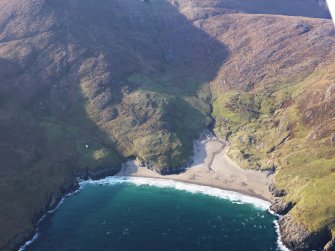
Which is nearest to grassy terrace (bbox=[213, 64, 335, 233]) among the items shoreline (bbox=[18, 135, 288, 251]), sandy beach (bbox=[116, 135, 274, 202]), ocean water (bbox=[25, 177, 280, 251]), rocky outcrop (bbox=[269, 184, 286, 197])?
rocky outcrop (bbox=[269, 184, 286, 197])

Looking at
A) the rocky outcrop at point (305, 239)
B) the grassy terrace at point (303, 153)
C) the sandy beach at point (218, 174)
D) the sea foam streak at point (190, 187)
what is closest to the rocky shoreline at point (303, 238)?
the rocky outcrop at point (305, 239)

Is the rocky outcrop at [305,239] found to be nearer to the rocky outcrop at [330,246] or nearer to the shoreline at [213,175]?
the rocky outcrop at [330,246]

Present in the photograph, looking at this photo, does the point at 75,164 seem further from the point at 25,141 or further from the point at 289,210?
the point at 289,210

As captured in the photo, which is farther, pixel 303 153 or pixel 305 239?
pixel 303 153

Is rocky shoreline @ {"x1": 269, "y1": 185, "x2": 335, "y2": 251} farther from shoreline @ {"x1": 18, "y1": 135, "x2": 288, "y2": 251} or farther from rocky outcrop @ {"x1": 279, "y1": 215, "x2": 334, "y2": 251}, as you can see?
shoreline @ {"x1": 18, "y1": 135, "x2": 288, "y2": 251}

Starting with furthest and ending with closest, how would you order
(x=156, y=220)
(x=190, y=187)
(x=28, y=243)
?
(x=190, y=187)
(x=156, y=220)
(x=28, y=243)

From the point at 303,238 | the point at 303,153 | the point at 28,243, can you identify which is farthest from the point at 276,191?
the point at 28,243

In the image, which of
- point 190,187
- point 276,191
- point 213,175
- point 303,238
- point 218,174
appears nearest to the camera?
point 303,238

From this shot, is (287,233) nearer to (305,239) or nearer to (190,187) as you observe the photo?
(305,239)
